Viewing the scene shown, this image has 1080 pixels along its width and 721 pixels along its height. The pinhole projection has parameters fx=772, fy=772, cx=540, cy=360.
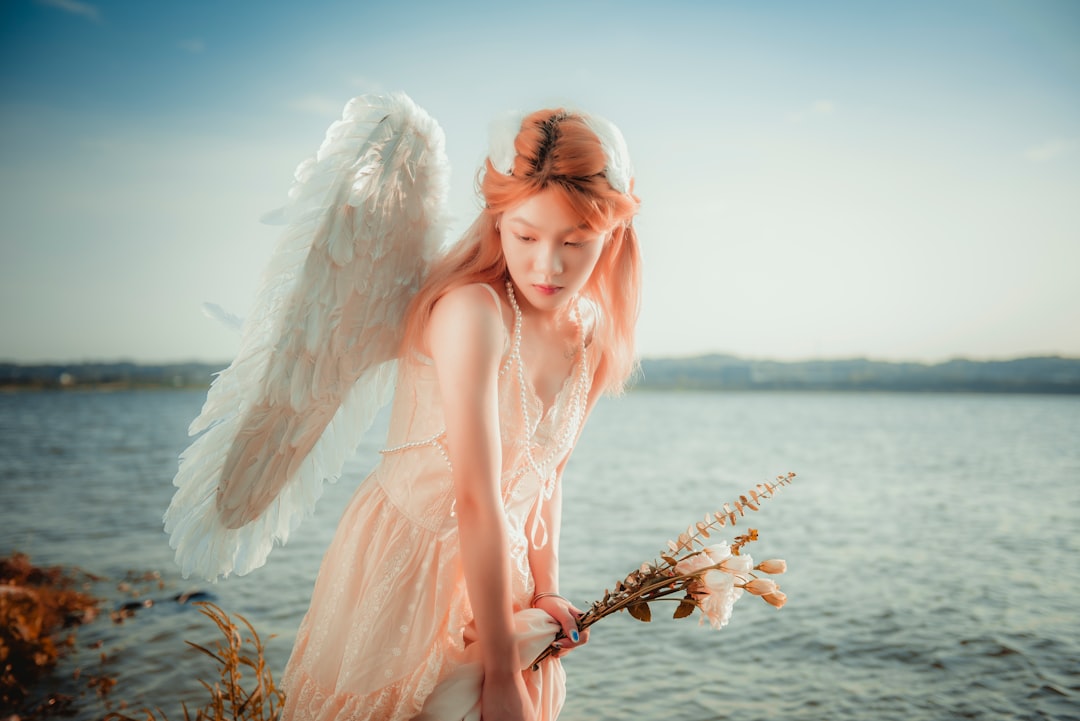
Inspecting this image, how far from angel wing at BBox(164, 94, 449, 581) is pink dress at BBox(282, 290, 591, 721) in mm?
191

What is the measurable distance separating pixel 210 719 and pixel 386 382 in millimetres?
1727

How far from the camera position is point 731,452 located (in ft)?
80.1

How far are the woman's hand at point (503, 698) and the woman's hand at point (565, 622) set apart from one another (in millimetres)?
162

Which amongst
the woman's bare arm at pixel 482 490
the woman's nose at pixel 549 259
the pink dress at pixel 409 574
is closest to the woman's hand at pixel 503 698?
the woman's bare arm at pixel 482 490

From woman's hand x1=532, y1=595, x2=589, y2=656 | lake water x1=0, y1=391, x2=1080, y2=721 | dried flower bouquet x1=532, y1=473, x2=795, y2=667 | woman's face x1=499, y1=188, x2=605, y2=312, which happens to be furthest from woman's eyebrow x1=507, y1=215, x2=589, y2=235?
lake water x1=0, y1=391, x2=1080, y2=721

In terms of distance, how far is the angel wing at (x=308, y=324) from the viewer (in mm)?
1685

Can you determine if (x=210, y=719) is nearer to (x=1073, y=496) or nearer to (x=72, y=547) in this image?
(x=72, y=547)

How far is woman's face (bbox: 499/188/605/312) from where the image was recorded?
1738mm

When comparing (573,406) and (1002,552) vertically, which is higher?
(573,406)

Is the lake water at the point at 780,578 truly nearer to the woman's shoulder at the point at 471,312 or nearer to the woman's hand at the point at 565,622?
the woman's hand at the point at 565,622

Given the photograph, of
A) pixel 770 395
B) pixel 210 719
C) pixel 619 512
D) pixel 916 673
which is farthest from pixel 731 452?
pixel 770 395

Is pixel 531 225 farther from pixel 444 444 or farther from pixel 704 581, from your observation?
pixel 704 581

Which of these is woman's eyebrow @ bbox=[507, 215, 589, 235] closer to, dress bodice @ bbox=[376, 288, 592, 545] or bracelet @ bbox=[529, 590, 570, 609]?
dress bodice @ bbox=[376, 288, 592, 545]

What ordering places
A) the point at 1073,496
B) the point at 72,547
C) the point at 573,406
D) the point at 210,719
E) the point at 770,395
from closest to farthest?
1. the point at 573,406
2. the point at 210,719
3. the point at 72,547
4. the point at 1073,496
5. the point at 770,395
